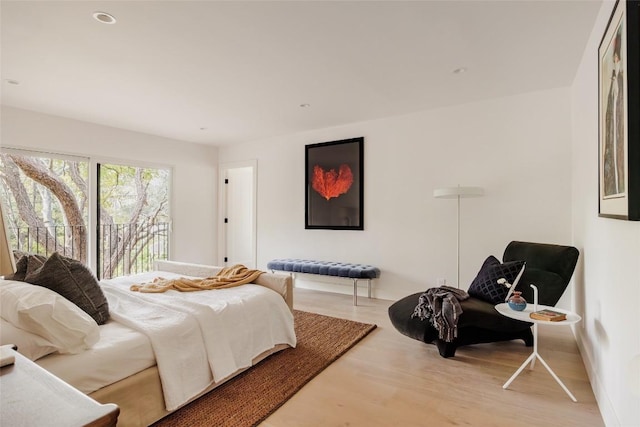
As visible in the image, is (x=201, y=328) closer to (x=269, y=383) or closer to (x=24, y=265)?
(x=269, y=383)

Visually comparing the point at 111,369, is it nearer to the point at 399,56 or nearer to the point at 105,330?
the point at 105,330

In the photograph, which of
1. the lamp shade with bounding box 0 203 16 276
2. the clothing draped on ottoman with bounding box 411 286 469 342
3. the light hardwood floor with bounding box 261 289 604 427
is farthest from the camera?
the clothing draped on ottoman with bounding box 411 286 469 342

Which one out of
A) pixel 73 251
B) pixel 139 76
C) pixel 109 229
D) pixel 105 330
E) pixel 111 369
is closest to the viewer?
pixel 111 369

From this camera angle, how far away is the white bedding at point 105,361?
161 cm

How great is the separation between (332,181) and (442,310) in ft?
9.37

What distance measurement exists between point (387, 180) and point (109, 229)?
4.30 m

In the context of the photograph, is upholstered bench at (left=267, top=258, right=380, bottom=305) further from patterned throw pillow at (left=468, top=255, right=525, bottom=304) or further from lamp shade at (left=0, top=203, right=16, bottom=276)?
lamp shade at (left=0, top=203, right=16, bottom=276)

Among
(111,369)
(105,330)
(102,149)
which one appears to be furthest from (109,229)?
(111,369)

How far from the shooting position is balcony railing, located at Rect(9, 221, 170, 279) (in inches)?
171

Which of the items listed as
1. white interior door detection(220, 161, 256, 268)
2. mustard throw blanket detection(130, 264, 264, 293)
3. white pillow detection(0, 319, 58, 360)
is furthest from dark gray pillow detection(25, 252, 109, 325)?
white interior door detection(220, 161, 256, 268)

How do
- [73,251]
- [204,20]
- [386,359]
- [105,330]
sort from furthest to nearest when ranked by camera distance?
[73,251]
[386,359]
[204,20]
[105,330]

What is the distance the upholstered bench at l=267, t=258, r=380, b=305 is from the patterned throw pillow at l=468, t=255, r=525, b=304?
1.59 metres

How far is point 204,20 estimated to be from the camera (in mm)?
2252

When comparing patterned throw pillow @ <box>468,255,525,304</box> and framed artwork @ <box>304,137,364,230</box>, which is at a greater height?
framed artwork @ <box>304,137,364,230</box>
